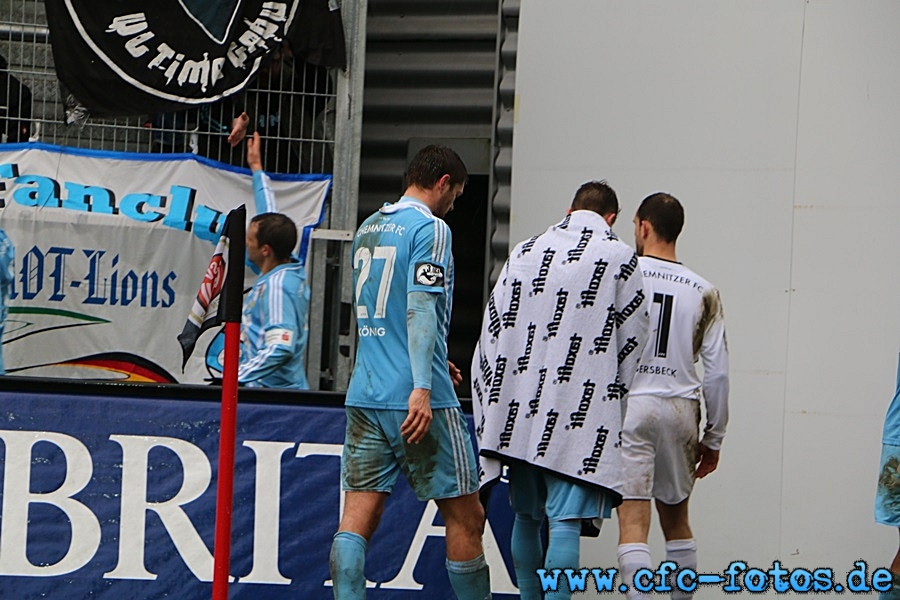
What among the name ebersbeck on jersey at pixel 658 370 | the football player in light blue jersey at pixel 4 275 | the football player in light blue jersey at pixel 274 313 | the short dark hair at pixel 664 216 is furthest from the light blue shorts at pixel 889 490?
the football player in light blue jersey at pixel 4 275

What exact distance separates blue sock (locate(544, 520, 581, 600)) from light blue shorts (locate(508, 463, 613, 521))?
0.04 m

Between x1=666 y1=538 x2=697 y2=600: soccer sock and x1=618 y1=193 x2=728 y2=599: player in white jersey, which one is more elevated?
x1=618 y1=193 x2=728 y2=599: player in white jersey

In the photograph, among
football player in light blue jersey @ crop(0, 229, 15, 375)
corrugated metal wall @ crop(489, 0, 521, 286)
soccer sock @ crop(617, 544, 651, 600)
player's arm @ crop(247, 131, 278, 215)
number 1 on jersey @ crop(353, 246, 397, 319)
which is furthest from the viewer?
player's arm @ crop(247, 131, 278, 215)

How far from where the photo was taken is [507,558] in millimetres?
6637

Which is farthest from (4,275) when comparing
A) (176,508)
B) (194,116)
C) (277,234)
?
(176,508)

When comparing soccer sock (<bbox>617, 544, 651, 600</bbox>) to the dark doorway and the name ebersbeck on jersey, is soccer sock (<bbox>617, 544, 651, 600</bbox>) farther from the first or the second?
the dark doorway

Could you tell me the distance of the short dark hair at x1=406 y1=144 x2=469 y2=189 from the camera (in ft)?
19.1

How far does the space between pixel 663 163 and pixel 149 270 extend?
308 centimetres

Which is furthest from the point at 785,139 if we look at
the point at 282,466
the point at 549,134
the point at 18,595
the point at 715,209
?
the point at 18,595

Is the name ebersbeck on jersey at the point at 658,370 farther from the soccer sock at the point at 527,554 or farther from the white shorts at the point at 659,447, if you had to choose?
the soccer sock at the point at 527,554

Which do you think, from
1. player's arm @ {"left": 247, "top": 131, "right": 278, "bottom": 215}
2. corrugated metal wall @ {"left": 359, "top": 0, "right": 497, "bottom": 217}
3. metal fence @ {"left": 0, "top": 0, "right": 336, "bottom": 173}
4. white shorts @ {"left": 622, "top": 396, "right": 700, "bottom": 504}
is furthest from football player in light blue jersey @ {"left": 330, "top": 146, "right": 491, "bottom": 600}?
corrugated metal wall @ {"left": 359, "top": 0, "right": 497, "bottom": 217}

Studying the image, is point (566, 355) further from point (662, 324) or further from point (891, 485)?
point (891, 485)

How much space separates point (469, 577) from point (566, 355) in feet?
3.26

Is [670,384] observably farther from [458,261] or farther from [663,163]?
[458,261]
